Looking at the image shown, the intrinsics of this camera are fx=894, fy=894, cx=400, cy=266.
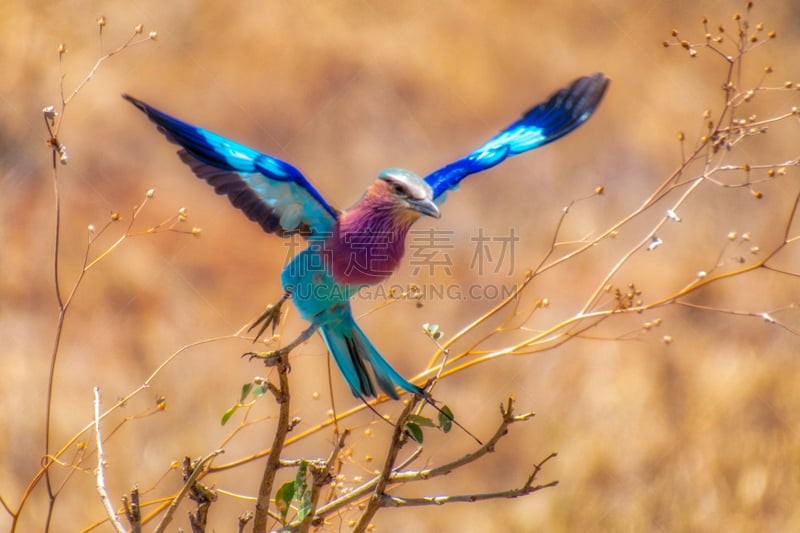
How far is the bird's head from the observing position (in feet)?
6.66

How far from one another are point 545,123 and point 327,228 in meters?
0.75

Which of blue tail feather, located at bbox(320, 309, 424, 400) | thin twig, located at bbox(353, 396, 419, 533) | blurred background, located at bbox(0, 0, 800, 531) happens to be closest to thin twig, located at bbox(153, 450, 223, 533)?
thin twig, located at bbox(353, 396, 419, 533)

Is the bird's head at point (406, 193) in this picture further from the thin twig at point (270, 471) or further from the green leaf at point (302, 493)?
the green leaf at point (302, 493)

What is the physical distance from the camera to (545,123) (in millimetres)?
2500

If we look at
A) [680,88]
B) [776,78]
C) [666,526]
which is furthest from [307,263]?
[776,78]

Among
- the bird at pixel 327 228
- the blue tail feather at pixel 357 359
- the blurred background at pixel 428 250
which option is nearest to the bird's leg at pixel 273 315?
the bird at pixel 327 228

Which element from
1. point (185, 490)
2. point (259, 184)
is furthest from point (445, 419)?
point (259, 184)

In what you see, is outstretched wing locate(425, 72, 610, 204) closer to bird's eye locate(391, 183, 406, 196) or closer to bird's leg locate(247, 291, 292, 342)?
bird's eye locate(391, 183, 406, 196)

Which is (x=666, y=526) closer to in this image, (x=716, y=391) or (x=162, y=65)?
(x=716, y=391)

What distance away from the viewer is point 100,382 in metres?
3.91

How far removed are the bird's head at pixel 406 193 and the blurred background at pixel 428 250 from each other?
1439 mm

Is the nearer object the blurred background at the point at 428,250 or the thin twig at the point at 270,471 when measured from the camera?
the thin twig at the point at 270,471

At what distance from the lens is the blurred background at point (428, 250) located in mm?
3736

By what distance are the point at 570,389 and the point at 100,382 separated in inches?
81.8
